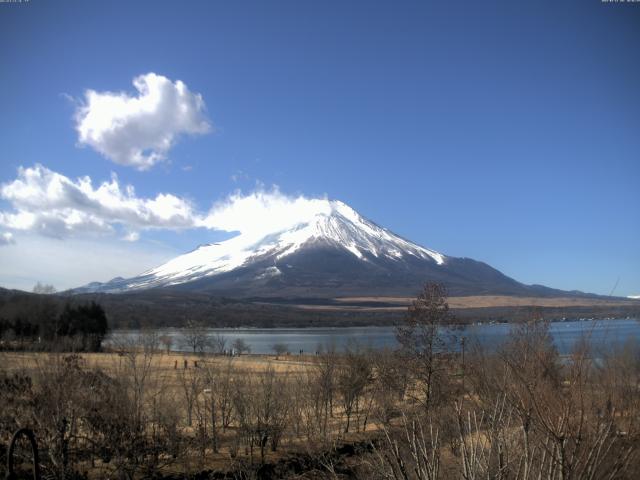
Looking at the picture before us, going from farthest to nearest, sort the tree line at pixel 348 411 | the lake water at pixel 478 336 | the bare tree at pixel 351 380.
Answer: the bare tree at pixel 351 380
the lake water at pixel 478 336
the tree line at pixel 348 411

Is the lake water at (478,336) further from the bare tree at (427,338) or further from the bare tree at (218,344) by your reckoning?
the bare tree at (218,344)

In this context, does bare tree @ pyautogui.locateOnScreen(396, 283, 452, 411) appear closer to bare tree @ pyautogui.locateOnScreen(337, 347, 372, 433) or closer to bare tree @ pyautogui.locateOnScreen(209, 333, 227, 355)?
bare tree @ pyautogui.locateOnScreen(337, 347, 372, 433)

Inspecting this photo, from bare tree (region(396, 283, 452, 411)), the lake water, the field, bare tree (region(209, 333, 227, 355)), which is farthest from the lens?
bare tree (region(209, 333, 227, 355))

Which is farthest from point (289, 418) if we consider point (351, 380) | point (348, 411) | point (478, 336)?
point (478, 336)

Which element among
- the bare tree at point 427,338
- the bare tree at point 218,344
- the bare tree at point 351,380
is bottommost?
the bare tree at point 218,344

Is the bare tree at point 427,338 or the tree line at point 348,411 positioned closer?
the tree line at point 348,411

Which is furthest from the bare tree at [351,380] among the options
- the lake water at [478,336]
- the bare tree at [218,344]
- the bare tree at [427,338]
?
the bare tree at [218,344]

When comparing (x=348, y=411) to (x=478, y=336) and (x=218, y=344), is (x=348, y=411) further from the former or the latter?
(x=218, y=344)

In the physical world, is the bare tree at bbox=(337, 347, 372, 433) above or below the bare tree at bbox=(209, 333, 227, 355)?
above

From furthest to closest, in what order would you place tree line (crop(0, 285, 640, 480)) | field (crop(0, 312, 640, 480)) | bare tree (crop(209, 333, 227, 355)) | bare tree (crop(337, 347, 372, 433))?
bare tree (crop(209, 333, 227, 355)) → bare tree (crop(337, 347, 372, 433)) → field (crop(0, 312, 640, 480)) → tree line (crop(0, 285, 640, 480))

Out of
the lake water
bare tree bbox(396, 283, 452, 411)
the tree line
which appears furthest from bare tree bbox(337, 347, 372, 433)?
bare tree bbox(396, 283, 452, 411)

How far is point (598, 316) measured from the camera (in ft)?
19.2

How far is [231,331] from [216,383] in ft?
478

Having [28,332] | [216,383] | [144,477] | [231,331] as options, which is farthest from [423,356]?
[231,331]
